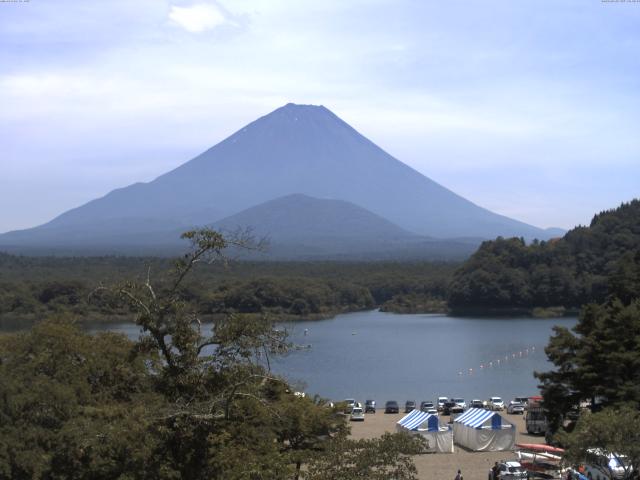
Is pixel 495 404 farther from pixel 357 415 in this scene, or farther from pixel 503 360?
pixel 503 360

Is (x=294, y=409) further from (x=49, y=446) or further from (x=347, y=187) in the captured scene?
(x=347, y=187)

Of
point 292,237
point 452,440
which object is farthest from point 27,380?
point 292,237

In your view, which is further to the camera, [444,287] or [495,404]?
[444,287]

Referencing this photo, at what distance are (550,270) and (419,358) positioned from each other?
21939 mm

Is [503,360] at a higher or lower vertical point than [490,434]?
lower

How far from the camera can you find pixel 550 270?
52531 mm

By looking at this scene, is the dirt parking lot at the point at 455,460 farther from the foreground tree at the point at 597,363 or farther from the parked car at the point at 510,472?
the foreground tree at the point at 597,363

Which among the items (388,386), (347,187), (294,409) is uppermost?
(347,187)

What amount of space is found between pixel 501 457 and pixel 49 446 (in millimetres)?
8681

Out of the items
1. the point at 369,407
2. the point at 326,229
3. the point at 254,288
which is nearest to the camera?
the point at 369,407

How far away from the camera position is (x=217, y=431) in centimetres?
678

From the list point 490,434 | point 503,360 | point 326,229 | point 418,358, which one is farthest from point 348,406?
point 326,229

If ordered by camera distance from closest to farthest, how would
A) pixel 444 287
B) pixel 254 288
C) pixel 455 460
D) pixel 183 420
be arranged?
pixel 183 420 < pixel 455 460 < pixel 254 288 < pixel 444 287

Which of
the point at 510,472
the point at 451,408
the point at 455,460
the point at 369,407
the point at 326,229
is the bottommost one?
the point at 369,407
